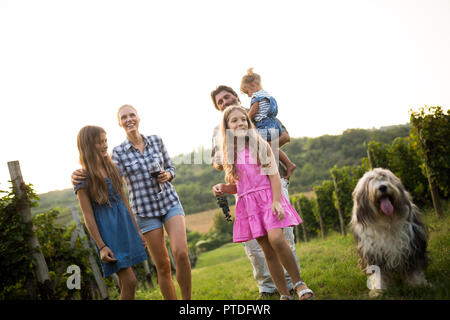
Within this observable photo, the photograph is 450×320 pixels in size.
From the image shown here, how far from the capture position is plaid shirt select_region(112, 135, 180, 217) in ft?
10.7

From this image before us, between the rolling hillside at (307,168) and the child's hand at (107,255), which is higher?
the child's hand at (107,255)

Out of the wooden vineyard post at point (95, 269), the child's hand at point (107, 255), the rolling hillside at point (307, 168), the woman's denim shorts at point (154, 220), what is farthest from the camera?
the rolling hillside at point (307, 168)

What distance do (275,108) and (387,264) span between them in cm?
194

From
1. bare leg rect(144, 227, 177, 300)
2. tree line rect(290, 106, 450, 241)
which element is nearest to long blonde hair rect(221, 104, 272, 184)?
bare leg rect(144, 227, 177, 300)

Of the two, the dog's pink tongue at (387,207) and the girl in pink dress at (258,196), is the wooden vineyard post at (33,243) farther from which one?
the dog's pink tongue at (387,207)

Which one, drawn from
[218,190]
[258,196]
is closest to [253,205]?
[258,196]

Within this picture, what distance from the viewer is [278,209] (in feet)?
9.63

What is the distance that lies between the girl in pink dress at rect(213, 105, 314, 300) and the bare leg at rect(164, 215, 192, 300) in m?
0.48

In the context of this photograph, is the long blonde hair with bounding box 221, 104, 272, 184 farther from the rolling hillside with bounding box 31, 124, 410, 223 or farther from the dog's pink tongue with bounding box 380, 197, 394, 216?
Answer: the rolling hillside with bounding box 31, 124, 410, 223

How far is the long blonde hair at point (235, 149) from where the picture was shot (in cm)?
315

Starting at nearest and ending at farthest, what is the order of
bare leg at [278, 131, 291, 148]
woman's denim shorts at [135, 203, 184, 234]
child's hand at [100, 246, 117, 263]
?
child's hand at [100, 246, 117, 263], woman's denim shorts at [135, 203, 184, 234], bare leg at [278, 131, 291, 148]

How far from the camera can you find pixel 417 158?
29.0 feet

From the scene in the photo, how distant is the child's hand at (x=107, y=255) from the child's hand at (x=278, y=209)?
4.70 ft

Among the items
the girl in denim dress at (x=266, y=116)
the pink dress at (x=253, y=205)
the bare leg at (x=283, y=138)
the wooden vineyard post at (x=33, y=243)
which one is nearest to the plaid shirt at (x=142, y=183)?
the pink dress at (x=253, y=205)
